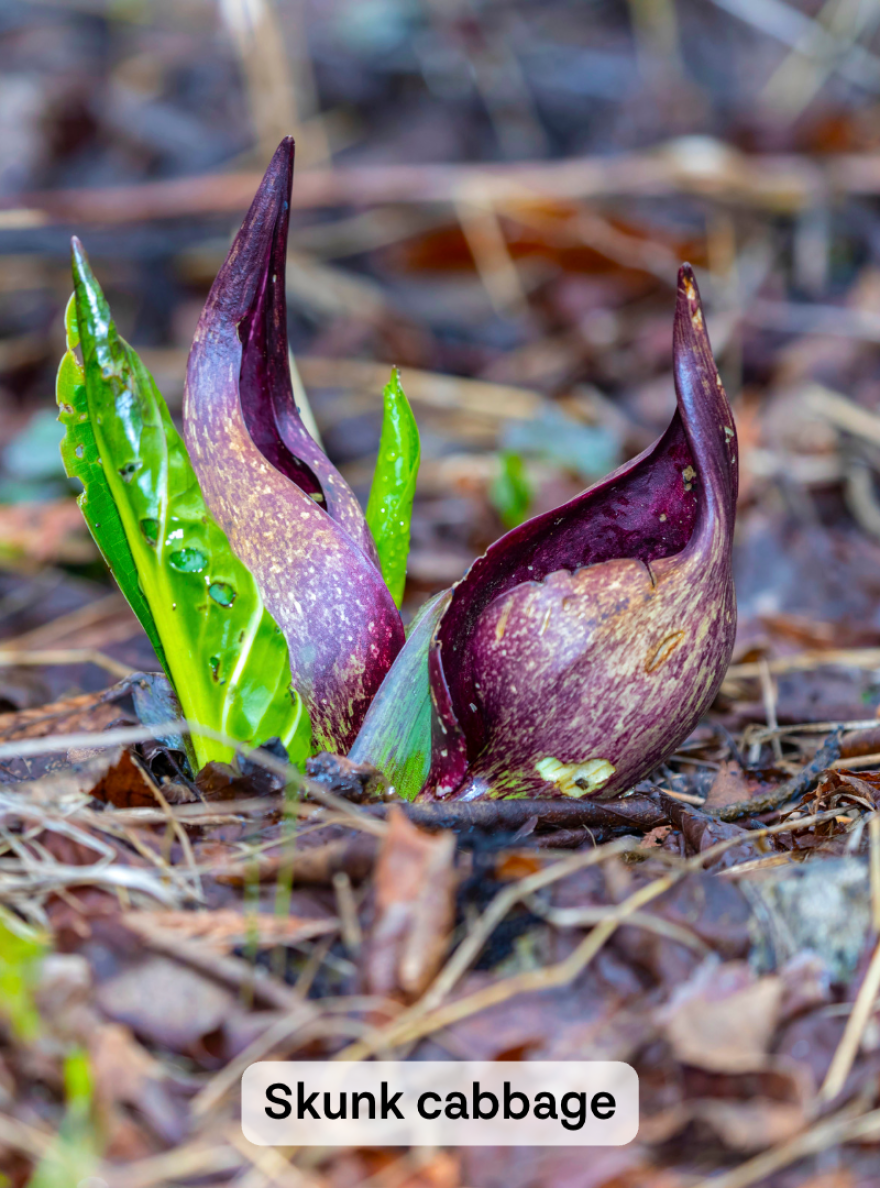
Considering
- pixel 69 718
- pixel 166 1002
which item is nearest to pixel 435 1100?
pixel 166 1002

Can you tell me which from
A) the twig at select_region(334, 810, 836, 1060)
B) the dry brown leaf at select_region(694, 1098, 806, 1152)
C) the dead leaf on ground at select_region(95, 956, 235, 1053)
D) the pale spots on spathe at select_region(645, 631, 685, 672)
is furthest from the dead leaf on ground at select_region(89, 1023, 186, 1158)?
the pale spots on spathe at select_region(645, 631, 685, 672)

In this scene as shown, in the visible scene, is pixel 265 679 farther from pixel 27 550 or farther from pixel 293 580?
pixel 27 550

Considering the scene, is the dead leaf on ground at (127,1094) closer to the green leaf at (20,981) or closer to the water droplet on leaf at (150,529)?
the green leaf at (20,981)

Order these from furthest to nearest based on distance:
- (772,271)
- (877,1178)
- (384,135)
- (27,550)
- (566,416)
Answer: (384,135) < (772,271) < (566,416) < (27,550) < (877,1178)

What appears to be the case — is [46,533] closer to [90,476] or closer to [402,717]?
[90,476]

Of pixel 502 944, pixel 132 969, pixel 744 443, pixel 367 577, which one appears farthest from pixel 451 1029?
pixel 744 443
